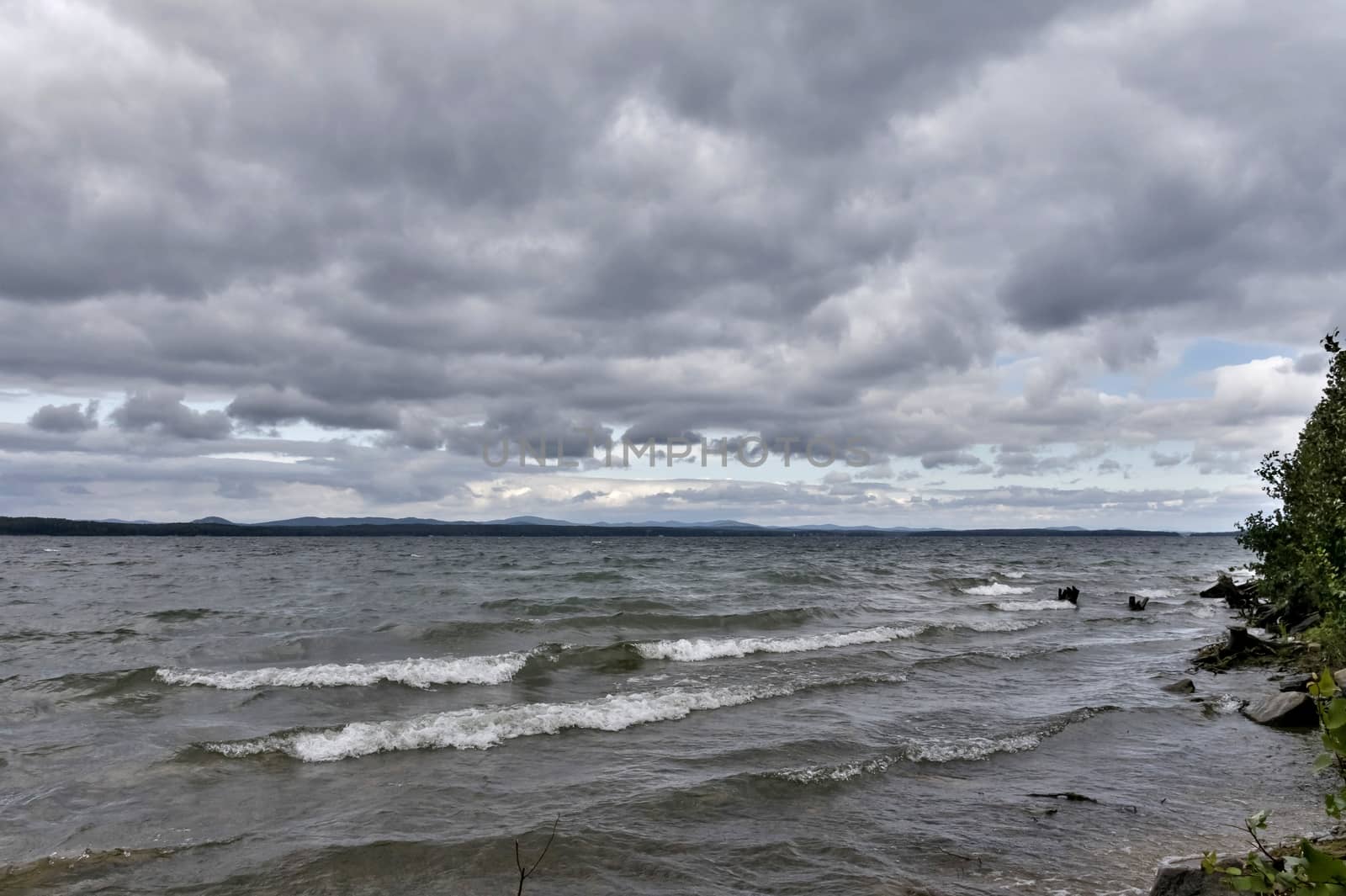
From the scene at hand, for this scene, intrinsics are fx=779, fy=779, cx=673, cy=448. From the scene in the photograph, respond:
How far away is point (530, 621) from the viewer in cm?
2941

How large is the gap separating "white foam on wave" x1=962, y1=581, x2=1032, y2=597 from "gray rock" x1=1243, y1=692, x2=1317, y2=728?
31.4 meters

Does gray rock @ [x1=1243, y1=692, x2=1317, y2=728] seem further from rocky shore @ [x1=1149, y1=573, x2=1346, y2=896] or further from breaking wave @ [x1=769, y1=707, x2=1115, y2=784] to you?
breaking wave @ [x1=769, y1=707, x2=1115, y2=784]

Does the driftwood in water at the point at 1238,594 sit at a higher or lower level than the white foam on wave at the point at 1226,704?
lower

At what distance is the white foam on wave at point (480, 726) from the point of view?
525 inches

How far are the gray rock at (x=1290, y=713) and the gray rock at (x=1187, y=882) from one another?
10204 millimetres

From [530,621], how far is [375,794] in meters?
18.3

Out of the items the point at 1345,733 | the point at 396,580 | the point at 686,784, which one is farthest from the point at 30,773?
the point at 396,580

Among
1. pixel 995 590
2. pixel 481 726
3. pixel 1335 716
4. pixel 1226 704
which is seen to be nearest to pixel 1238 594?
pixel 995 590

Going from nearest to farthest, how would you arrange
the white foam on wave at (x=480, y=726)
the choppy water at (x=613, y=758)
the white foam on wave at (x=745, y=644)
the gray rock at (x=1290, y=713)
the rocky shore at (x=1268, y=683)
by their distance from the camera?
1. the rocky shore at (x=1268, y=683)
2. the choppy water at (x=613, y=758)
3. the white foam on wave at (x=480, y=726)
4. the gray rock at (x=1290, y=713)
5. the white foam on wave at (x=745, y=644)

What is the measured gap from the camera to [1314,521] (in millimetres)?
17641

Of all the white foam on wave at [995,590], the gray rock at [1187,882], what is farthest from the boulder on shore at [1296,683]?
the white foam on wave at [995,590]

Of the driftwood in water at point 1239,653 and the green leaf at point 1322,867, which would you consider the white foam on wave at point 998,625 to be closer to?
the driftwood in water at point 1239,653

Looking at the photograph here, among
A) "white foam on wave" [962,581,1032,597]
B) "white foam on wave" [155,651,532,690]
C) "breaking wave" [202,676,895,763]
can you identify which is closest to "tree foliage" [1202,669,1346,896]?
"breaking wave" [202,676,895,763]

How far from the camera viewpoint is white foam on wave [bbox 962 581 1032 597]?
4700 centimetres
